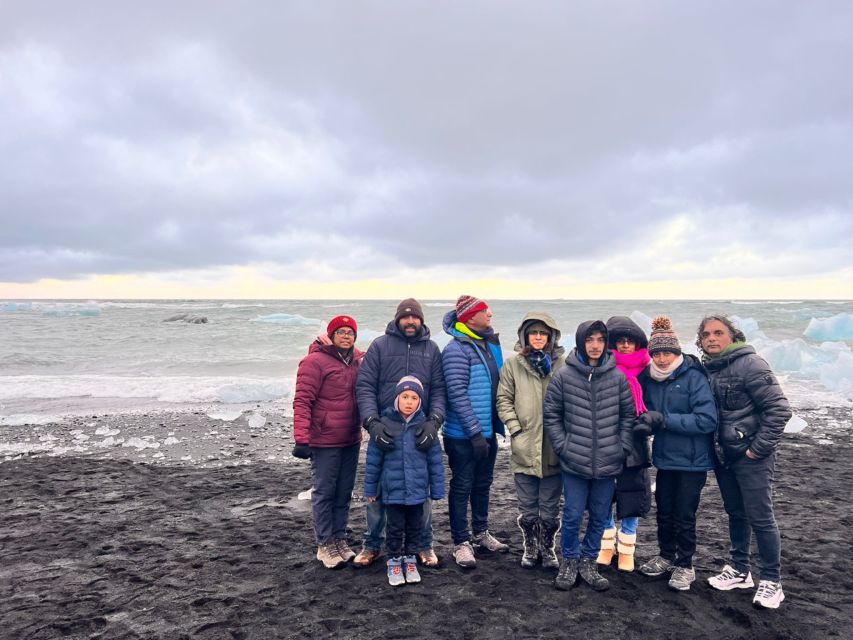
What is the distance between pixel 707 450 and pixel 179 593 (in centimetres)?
402

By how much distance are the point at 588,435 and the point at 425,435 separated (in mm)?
1204

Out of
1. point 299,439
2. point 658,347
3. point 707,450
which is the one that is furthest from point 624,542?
point 299,439

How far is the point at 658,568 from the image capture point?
3990 millimetres

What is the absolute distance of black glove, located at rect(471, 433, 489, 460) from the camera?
404 cm

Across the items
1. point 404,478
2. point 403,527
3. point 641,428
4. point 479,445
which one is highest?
point 641,428

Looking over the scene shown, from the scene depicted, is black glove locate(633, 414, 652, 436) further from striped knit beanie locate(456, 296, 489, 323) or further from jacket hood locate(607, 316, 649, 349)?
striped knit beanie locate(456, 296, 489, 323)

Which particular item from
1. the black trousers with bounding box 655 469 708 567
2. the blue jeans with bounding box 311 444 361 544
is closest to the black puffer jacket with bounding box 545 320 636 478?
the black trousers with bounding box 655 469 708 567

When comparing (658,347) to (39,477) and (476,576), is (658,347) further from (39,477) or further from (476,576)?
(39,477)

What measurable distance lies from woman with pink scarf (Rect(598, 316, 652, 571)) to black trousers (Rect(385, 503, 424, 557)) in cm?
147

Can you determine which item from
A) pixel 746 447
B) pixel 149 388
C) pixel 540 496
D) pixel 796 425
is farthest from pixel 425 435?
pixel 149 388

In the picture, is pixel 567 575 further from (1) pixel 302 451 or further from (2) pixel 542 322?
(1) pixel 302 451

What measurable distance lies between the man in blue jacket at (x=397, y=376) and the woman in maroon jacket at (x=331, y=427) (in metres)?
0.20

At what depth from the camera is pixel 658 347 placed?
153 inches

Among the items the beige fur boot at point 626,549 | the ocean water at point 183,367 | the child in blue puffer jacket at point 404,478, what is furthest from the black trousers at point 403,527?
the ocean water at point 183,367
